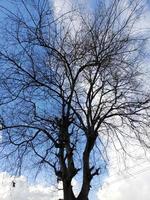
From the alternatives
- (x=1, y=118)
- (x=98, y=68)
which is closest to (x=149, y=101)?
(x=98, y=68)

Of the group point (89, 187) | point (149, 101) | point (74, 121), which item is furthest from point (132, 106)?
point (89, 187)

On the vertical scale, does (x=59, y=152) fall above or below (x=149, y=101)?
below

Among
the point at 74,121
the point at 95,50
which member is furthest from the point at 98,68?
the point at 74,121

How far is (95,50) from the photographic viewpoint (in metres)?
16.7

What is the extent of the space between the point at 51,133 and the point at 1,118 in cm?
150

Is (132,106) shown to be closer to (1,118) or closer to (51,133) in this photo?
(51,133)

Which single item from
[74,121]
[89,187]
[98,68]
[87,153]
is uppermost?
[98,68]

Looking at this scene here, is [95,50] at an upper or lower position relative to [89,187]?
upper

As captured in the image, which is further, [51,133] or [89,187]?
[51,133]

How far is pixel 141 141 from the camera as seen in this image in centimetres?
1709

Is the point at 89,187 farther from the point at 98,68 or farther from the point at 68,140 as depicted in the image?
the point at 98,68

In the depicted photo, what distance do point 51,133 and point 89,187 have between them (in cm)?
205

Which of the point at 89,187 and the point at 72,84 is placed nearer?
the point at 89,187

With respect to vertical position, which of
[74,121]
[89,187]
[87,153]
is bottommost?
[89,187]
